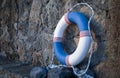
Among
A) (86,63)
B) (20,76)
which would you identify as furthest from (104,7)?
(20,76)

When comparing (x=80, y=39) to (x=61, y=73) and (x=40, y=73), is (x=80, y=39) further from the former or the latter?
(x=40, y=73)

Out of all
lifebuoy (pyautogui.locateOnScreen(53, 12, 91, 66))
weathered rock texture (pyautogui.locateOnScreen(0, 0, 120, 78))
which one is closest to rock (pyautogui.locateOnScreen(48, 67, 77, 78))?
lifebuoy (pyautogui.locateOnScreen(53, 12, 91, 66))

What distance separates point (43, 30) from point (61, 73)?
0.98 metres

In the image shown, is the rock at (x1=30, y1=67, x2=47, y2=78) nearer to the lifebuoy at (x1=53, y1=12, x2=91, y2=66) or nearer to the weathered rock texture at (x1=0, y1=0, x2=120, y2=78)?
the lifebuoy at (x1=53, y1=12, x2=91, y2=66)

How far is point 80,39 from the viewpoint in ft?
8.66

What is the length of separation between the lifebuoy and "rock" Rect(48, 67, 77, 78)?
8cm

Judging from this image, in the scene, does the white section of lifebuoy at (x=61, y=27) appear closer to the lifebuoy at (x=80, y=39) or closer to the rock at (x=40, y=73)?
the lifebuoy at (x=80, y=39)

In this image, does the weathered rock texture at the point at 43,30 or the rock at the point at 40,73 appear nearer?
the weathered rock texture at the point at 43,30

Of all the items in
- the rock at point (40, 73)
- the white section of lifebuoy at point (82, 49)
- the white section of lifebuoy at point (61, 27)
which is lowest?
the rock at point (40, 73)

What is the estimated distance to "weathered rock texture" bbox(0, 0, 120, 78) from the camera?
8.15ft

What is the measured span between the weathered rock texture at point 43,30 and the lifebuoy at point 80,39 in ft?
0.29

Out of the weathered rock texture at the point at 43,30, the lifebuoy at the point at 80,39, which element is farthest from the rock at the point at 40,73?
the weathered rock texture at the point at 43,30

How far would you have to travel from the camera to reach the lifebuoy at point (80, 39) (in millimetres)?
2584

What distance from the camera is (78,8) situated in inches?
113
